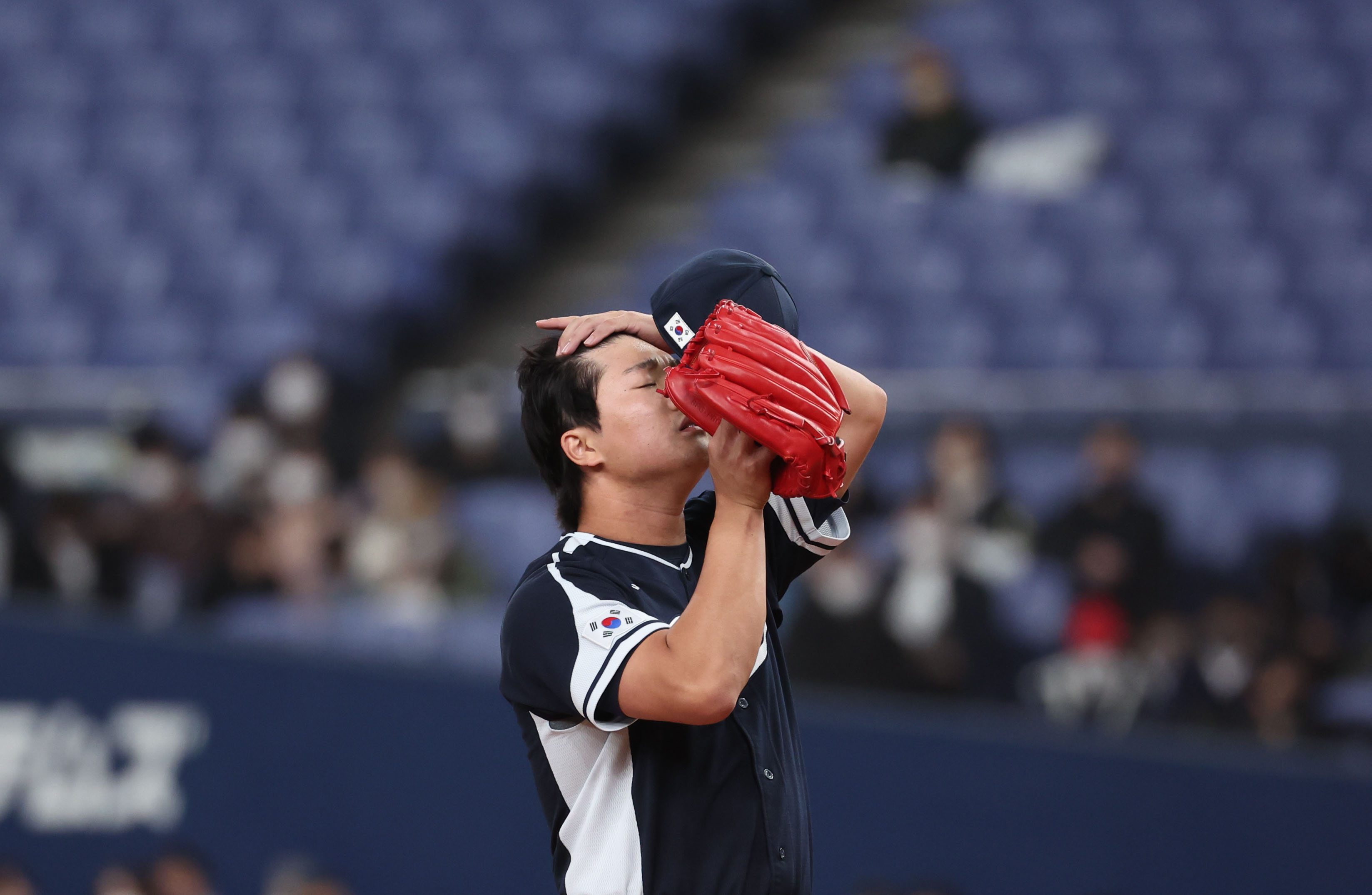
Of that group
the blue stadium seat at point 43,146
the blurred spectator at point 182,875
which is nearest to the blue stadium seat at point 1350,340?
the blurred spectator at point 182,875

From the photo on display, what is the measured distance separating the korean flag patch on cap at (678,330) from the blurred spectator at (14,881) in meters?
4.87

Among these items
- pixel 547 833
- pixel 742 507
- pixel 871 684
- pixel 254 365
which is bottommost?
pixel 547 833

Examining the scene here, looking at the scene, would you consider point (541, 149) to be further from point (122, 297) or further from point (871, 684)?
point (871, 684)

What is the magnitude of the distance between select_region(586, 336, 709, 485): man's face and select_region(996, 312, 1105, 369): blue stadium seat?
497 cm

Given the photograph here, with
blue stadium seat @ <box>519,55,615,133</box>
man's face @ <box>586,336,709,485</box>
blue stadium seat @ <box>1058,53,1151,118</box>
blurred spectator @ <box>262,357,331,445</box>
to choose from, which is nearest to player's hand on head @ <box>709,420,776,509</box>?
man's face @ <box>586,336,709,485</box>

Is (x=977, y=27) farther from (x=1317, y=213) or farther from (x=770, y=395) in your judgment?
(x=770, y=395)

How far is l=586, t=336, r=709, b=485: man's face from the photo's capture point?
216 centimetres

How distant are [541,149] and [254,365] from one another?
208 centimetres

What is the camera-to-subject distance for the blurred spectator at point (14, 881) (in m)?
5.98

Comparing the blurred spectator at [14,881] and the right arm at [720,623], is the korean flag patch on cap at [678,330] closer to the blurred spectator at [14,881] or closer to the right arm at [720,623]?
the right arm at [720,623]

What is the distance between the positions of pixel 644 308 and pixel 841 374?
19.4 feet

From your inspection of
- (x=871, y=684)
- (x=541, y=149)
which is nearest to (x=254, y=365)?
(x=541, y=149)

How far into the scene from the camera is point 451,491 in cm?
633

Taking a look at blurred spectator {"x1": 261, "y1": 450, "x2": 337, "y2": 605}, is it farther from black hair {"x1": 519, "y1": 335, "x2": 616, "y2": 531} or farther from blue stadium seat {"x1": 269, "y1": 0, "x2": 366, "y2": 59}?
blue stadium seat {"x1": 269, "y1": 0, "x2": 366, "y2": 59}
